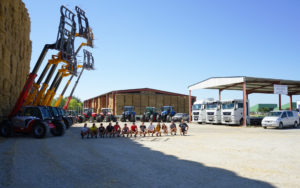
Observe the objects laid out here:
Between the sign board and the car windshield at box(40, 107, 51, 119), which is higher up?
the sign board

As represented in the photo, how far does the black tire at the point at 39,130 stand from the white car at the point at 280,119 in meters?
16.2

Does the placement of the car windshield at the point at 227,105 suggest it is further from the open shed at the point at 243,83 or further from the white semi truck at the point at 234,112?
the open shed at the point at 243,83

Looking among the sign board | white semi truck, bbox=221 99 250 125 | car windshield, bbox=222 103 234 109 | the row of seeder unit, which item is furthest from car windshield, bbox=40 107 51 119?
the sign board

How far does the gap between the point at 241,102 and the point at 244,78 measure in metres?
2.27

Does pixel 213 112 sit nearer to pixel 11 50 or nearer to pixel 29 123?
pixel 29 123

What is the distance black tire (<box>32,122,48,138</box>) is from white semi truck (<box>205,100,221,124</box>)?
687 inches

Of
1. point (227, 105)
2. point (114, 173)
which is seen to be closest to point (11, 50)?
point (114, 173)

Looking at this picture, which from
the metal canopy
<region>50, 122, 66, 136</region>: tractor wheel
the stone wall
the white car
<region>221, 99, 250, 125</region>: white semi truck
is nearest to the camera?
<region>50, 122, 66, 136</region>: tractor wheel

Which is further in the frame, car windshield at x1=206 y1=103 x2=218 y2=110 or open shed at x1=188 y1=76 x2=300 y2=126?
car windshield at x1=206 y1=103 x2=218 y2=110

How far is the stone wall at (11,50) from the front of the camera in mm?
13656

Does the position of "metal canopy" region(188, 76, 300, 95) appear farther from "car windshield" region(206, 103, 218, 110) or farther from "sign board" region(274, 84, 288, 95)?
"car windshield" region(206, 103, 218, 110)

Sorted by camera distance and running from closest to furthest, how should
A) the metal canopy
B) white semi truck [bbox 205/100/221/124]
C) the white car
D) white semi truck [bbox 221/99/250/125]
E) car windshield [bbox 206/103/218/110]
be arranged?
the white car, white semi truck [bbox 221/99/250/125], the metal canopy, white semi truck [bbox 205/100/221/124], car windshield [bbox 206/103/218/110]

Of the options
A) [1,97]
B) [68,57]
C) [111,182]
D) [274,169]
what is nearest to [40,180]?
[111,182]

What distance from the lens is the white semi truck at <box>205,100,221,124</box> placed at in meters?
24.3
